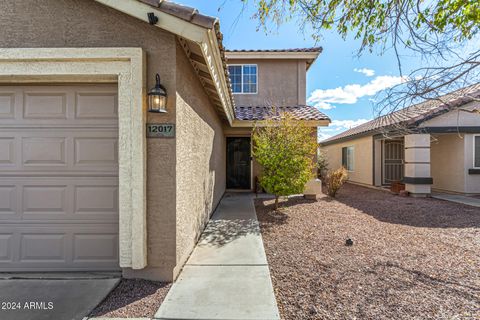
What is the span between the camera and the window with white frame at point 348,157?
15482 mm

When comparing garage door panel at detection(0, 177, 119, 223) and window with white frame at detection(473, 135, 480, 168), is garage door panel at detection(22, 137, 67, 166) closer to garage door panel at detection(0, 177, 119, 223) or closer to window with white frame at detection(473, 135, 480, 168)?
garage door panel at detection(0, 177, 119, 223)

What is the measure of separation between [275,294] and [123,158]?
104 inches

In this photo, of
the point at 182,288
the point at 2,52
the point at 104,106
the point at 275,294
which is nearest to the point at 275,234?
the point at 275,294

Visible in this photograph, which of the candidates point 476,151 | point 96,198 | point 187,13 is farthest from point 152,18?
point 476,151

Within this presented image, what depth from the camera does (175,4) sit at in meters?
3.09

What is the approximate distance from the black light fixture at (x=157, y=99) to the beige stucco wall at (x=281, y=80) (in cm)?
911

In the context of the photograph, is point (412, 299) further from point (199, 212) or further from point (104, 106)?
point (104, 106)

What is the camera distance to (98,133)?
3.55m

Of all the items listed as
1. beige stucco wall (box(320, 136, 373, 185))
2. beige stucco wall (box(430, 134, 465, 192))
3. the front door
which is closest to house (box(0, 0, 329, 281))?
the front door

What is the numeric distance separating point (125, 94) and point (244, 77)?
9579mm

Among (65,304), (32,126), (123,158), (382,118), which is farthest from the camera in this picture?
(382,118)

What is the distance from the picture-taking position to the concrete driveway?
2.72 m

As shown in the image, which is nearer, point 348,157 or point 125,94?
point 125,94

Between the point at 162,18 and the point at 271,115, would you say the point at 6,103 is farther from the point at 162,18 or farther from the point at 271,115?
the point at 271,115
